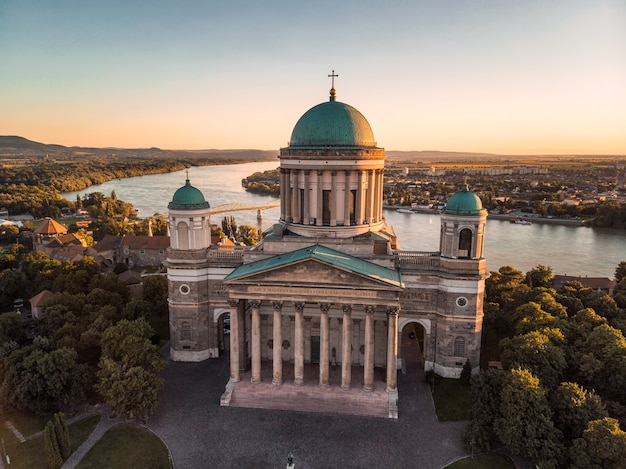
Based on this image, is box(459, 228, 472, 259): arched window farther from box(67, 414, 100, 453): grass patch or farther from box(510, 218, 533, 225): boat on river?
box(510, 218, 533, 225): boat on river

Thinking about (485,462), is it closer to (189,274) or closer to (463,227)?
(463,227)

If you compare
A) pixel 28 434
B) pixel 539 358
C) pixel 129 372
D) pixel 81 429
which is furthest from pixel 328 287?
pixel 28 434

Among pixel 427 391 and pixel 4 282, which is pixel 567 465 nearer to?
pixel 427 391

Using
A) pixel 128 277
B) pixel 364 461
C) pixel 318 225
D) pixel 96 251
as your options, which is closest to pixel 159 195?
pixel 96 251

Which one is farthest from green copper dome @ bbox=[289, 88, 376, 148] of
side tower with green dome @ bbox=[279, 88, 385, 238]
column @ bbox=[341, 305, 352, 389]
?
column @ bbox=[341, 305, 352, 389]

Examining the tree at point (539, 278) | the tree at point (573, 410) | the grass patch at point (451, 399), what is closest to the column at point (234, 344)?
the grass patch at point (451, 399)

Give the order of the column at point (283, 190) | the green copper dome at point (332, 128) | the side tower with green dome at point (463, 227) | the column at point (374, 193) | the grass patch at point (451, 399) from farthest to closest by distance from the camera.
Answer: the column at point (283, 190)
the column at point (374, 193)
the green copper dome at point (332, 128)
the side tower with green dome at point (463, 227)
the grass patch at point (451, 399)

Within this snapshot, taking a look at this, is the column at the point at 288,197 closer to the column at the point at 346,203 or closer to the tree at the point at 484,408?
the column at the point at 346,203
